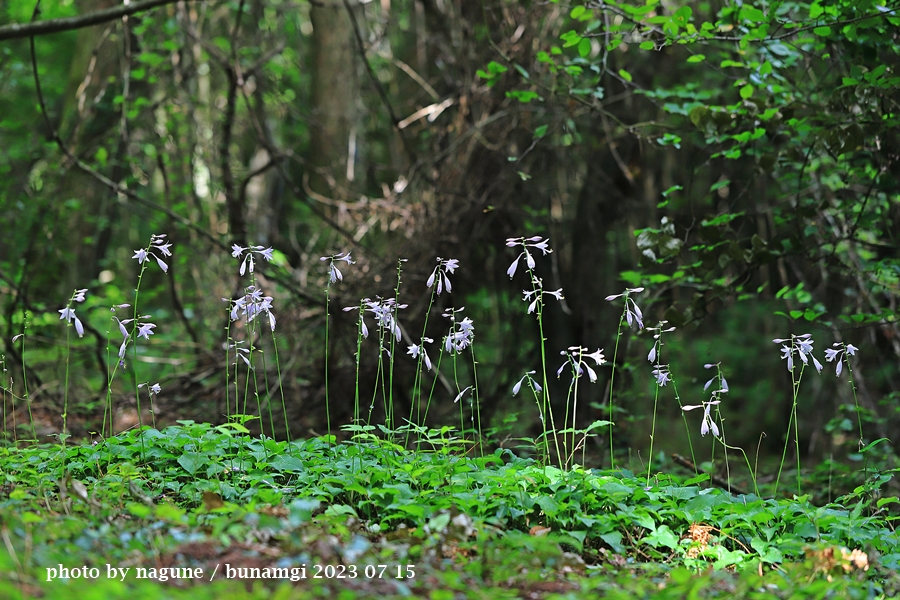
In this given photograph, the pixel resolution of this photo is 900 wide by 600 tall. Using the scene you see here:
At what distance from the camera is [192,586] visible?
7.33ft

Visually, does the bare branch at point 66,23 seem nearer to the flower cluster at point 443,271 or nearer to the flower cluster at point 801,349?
the flower cluster at point 443,271

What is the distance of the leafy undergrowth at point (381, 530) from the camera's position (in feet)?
7.61

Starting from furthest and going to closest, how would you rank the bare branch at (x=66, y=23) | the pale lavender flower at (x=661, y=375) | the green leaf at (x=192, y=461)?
1. the bare branch at (x=66, y=23)
2. the pale lavender flower at (x=661, y=375)
3. the green leaf at (x=192, y=461)

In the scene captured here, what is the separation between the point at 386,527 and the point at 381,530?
4 cm

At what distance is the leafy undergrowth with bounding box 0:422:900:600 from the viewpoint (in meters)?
2.32

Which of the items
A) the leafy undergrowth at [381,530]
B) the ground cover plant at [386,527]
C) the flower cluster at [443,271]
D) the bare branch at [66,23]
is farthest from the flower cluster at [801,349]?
the bare branch at [66,23]

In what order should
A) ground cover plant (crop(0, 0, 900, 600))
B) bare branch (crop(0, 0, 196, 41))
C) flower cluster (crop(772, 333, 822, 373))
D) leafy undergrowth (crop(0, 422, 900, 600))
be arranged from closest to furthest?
1. leafy undergrowth (crop(0, 422, 900, 600))
2. ground cover plant (crop(0, 0, 900, 600))
3. flower cluster (crop(772, 333, 822, 373))
4. bare branch (crop(0, 0, 196, 41))

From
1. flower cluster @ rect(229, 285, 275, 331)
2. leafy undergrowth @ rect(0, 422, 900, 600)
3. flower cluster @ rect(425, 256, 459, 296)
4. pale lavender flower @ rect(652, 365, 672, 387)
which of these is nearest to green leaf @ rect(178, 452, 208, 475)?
leafy undergrowth @ rect(0, 422, 900, 600)

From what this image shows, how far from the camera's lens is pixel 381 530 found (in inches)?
116

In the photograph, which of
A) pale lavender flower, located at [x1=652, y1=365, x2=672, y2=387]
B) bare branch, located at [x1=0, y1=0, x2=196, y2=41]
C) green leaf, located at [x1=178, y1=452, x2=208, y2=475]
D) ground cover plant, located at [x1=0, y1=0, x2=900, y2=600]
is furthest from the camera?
bare branch, located at [x1=0, y1=0, x2=196, y2=41]

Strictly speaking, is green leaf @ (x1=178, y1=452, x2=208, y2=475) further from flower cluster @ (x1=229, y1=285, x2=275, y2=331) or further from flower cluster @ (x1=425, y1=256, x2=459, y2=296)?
flower cluster @ (x1=425, y1=256, x2=459, y2=296)

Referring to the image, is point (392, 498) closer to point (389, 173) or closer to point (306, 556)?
point (306, 556)

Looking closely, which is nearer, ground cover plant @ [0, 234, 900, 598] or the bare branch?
ground cover plant @ [0, 234, 900, 598]

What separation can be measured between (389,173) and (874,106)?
788cm
